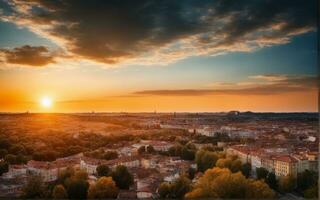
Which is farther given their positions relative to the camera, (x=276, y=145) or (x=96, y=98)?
(x=96, y=98)

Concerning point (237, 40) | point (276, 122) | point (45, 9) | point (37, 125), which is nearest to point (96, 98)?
point (37, 125)

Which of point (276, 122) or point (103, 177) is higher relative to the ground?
point (276, 122)

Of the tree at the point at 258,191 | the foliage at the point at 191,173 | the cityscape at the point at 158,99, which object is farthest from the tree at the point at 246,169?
the foliage at the point at 191,173

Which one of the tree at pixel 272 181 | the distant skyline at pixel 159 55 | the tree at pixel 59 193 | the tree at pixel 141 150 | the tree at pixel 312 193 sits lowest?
the tree at pixel 59 193

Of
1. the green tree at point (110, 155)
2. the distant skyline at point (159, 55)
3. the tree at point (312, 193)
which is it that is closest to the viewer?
the tree at point (312, 193)

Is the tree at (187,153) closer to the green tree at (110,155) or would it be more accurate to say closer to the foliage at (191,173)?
the foliage at (191,173)

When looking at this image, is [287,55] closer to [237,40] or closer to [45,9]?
[237,40]
